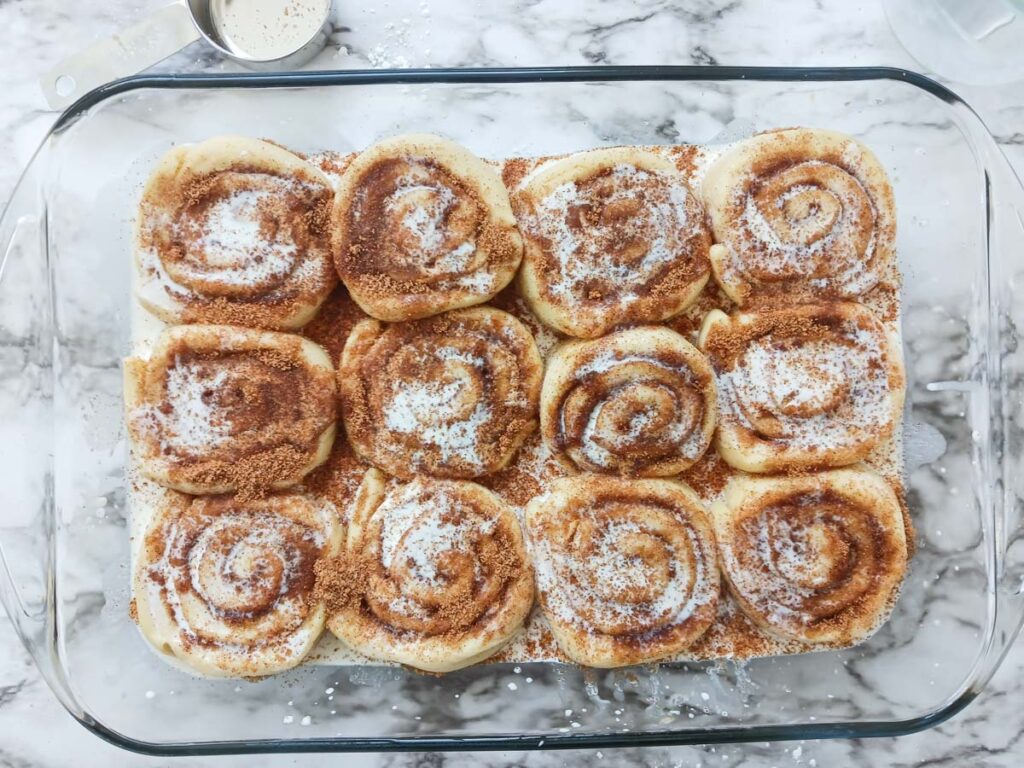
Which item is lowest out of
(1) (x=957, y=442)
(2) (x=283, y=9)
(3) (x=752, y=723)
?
(3) (x=752, y=723)

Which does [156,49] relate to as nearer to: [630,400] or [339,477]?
[339,477]

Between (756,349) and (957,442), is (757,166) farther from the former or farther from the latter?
(957,442)

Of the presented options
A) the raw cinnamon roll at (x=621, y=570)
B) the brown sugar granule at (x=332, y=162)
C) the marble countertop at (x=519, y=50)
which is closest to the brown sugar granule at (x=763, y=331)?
the raw cinnamon roll at (x=621, y=570)

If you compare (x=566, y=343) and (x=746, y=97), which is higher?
(x=746, y=97)

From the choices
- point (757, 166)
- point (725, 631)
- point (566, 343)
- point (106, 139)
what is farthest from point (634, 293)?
point (106, 139)

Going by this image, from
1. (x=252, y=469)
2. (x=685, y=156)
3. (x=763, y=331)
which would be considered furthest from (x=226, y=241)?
(x=763, y=331)

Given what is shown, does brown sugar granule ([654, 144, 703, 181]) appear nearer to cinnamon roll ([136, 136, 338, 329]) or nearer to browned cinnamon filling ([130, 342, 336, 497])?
cinnamon roll ([136, 136, 338, 329])

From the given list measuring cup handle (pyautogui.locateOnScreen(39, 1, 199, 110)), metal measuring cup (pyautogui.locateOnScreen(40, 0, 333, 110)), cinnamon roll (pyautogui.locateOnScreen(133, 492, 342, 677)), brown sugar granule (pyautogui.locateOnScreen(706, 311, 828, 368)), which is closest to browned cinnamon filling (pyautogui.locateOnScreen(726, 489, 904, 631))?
brown sugar granule (pyautogui.locateOnScreen(706, 311, 828, 368))
